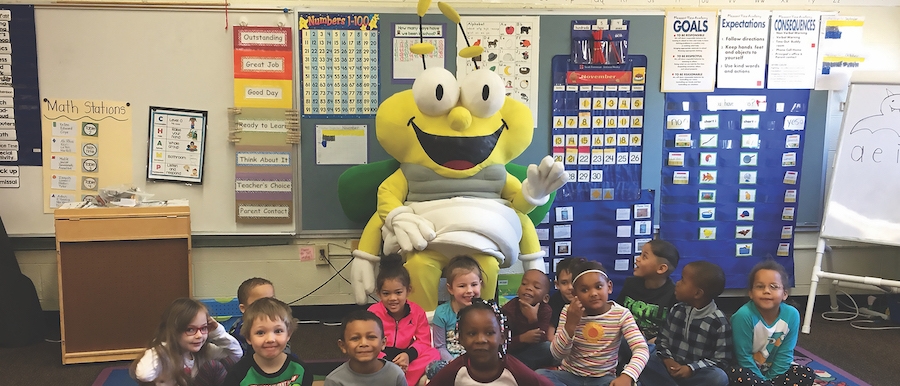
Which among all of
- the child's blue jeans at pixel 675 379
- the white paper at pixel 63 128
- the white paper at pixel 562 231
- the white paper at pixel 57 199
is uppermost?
the white paper at pixel 63 128

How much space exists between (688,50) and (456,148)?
4.86 feet

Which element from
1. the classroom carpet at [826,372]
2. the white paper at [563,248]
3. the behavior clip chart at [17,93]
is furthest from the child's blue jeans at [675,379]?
the behavior clip chart at [17,93]

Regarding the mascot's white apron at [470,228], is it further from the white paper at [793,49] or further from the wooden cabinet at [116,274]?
the white paper at [793,49]

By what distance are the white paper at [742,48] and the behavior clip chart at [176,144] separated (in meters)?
2.75

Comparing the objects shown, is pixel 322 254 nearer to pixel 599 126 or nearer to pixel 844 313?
pixel 599 126

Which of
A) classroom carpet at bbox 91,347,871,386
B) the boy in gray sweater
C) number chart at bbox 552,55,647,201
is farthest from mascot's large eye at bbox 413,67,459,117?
classroom carpet at bbox 91,347,871,386

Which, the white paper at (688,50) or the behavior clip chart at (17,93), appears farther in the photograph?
the white paper at (688,50)

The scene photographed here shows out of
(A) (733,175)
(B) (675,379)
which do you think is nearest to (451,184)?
(B) (675,379)

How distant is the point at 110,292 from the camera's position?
2.74 meters

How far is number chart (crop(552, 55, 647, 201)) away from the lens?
3.13 metres

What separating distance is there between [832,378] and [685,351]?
83 cm

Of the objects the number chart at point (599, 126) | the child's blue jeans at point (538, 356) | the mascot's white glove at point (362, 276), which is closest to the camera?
the child's blue jeans at point (538, 356)

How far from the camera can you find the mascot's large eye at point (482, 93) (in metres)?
2.53

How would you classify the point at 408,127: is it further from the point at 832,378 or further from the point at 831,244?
the point at 831,244
